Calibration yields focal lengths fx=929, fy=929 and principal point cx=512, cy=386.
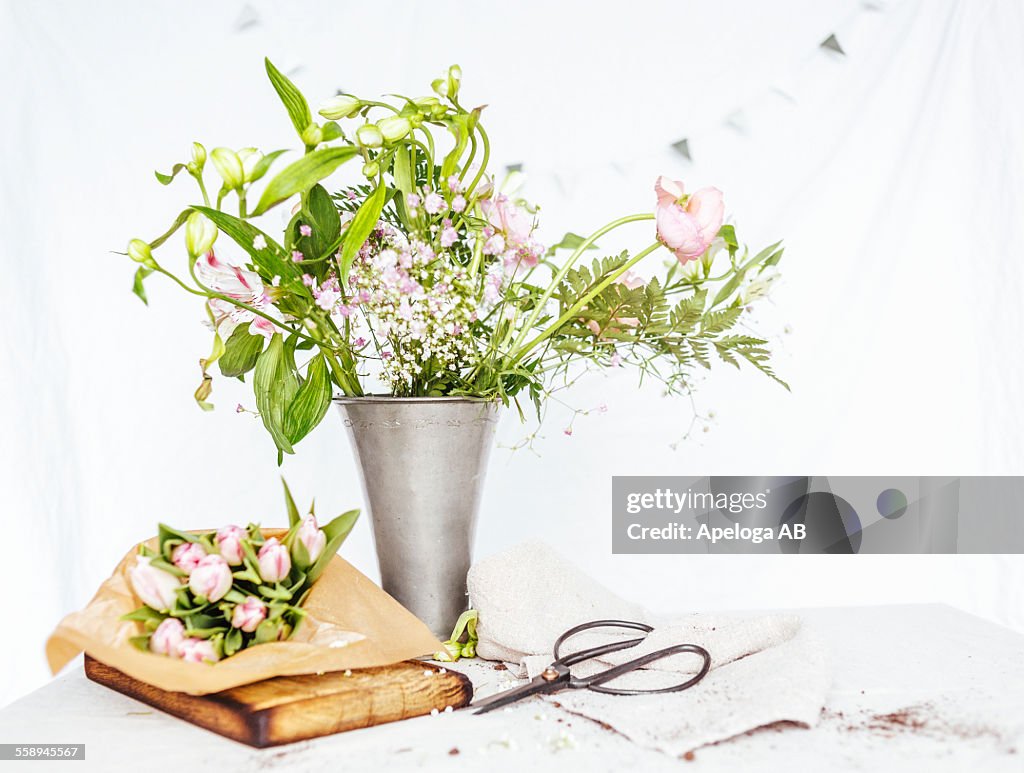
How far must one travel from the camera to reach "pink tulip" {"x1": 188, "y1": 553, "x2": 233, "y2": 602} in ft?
2.15

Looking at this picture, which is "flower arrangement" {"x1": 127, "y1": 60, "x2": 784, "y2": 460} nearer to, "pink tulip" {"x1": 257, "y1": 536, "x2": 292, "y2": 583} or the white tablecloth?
"pink tulip" {"x1": 257, "y1": 536, "x2": 292, "y2": 583}

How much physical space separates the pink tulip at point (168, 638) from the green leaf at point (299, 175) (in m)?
0.30

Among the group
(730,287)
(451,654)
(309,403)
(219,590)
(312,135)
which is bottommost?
(451,654)

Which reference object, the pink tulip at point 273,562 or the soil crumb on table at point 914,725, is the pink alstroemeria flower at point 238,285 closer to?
the pink tulip at point 273,562

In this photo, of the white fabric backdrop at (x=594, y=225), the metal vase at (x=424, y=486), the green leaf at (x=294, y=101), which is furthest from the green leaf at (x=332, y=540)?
the white fabric backdrop at (x=594, y=225)

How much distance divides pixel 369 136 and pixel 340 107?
0.06m

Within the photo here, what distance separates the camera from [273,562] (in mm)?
696

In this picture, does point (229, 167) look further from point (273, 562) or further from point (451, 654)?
point (451, 654)

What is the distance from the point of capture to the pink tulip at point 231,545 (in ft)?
2.26

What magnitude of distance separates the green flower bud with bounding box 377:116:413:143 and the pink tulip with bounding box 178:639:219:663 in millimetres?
426

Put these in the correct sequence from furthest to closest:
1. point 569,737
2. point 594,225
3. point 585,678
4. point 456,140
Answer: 1. point 594,225
2. point 456,140
3. point 585,678
4. point 569,737

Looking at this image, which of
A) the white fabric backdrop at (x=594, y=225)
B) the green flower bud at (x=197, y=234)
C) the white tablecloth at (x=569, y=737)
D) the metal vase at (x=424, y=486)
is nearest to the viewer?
the white tablecloth at (x=569, y=737)

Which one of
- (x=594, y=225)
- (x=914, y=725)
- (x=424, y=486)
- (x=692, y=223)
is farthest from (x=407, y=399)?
(x=594, y=225)

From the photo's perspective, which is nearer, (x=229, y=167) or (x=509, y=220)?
(x=229, y=167)
